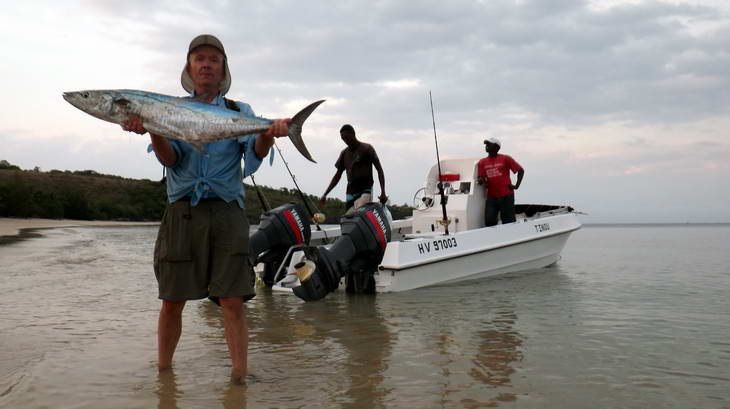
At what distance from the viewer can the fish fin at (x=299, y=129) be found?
10.6 feet

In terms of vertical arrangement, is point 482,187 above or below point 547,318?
above

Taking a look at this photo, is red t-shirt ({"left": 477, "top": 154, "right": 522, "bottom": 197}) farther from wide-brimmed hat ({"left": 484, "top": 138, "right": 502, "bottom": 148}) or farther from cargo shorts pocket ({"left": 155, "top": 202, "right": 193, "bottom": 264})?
cargo shorts pocket ({"left": 155, "top": 202, "right": 193, "bottom": 264})

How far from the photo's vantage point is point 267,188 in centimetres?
5081

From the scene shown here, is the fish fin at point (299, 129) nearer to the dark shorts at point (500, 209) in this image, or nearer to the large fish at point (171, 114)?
the large fish at point (171, 114)

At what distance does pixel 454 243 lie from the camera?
8.77 metres

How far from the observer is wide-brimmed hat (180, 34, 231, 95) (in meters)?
3.33

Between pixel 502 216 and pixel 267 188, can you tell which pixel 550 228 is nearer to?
pixel 502 216

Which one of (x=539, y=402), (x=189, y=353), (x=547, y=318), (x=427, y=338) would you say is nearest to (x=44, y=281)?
(x=189, y=353)

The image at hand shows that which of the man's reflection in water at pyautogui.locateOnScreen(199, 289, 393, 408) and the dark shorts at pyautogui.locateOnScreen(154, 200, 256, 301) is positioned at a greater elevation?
the dark shorts at pyautogui.locateOnScreen(154, 200, 256, 301)

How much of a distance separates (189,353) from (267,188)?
47.1 m

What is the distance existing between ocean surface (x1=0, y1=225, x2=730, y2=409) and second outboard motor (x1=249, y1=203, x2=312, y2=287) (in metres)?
0.58

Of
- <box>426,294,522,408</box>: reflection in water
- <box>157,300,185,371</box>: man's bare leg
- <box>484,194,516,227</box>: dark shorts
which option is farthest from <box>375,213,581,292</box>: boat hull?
<box>157,300,185,371</box>: man's bare leg

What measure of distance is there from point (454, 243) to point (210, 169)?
5.95 metres

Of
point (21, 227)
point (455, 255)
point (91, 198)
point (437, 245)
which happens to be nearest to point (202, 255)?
point (437, 245)
